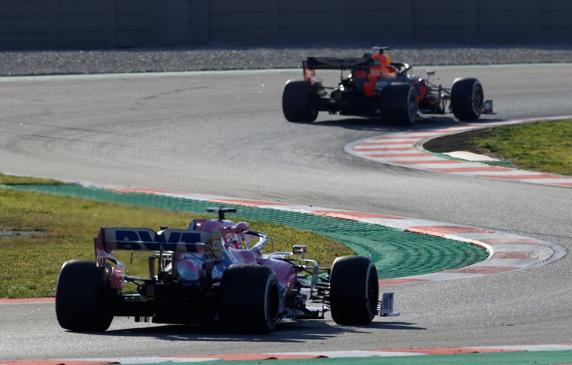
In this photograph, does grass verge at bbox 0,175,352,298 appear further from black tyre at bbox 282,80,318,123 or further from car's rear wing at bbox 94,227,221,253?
black tyre at bbox 282,80,318,123

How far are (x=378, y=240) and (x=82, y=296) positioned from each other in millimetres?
6599

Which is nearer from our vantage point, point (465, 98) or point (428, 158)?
point (428, 158)

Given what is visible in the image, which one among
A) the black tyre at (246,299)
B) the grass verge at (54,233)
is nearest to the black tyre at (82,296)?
the grass verge at (54,233)

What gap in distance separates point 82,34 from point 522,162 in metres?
26.3

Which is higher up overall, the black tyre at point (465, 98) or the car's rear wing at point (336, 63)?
the car's rear wing at point (336, 63)

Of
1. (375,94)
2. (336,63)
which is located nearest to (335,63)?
(336,63)

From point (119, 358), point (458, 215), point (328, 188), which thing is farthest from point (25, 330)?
point (328, 188)

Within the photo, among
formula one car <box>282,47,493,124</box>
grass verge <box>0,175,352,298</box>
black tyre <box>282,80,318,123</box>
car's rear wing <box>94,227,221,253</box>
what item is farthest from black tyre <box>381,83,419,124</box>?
car's rear wing <box>94,227,221,253</box>

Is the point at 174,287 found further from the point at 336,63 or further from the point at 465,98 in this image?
the point at 465,98

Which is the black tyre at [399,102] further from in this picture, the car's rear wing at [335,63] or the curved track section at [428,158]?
the car's rear wing at [335,63]

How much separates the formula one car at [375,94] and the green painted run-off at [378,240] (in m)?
9.38

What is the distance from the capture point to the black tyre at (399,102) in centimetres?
2769

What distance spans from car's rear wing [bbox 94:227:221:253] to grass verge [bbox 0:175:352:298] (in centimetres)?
24

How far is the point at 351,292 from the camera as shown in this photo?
10883mm
